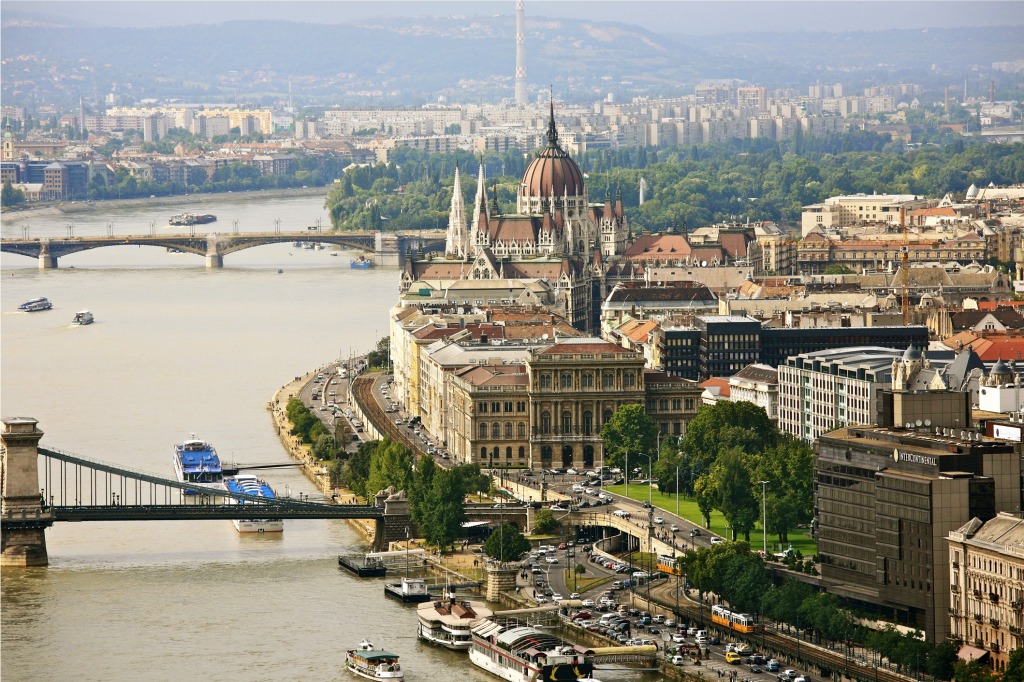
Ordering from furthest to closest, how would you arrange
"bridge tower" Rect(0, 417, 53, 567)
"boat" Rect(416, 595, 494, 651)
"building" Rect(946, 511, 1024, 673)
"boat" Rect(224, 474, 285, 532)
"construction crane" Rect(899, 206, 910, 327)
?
"construction crane" Rect(899, 206, 910, 327) → "boat" Rect(224, 474, 285, 532) → "bridge tower" Rect(0, 417, 53, 567) → "boat" Rect(416, 595, 494, 651) → "building" Rect(946, 511, 1024, 673)

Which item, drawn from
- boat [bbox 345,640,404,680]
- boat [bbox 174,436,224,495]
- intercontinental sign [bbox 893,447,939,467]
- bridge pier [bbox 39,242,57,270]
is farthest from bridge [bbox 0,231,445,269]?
intercontinental sign [bbox 893,447,939,467]

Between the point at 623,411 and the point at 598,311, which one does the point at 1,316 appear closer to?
the point at 598,311

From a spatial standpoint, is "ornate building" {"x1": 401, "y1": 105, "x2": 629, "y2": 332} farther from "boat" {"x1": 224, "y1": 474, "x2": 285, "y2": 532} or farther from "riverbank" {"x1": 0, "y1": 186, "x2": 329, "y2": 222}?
"riverbank" {"x1": 0, "y1": 186, "x2": 329, "y2": 222}

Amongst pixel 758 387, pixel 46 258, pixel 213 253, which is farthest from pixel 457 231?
pixel 758 387

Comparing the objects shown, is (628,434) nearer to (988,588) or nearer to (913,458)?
(913,458)

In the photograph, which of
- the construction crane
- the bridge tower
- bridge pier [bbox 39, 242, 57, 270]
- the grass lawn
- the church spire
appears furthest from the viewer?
bridge pier [bbox 39, 242, 57, 270]

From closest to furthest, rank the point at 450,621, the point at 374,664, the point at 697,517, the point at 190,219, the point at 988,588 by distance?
the point at 988,588 < the point at 374,664 < the point at 450,621 < the point at 697,517 < the point at 190,219
